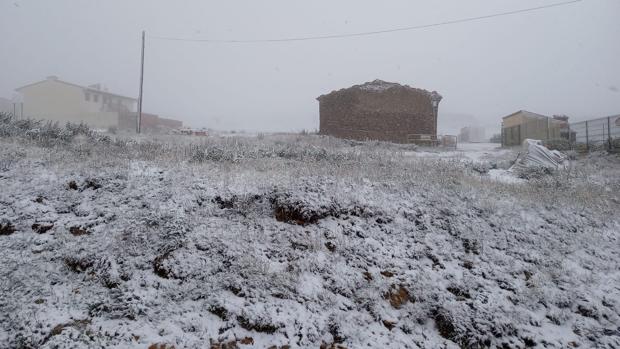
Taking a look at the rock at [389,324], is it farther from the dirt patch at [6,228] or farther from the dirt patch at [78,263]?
the dirt patch at [6,228]

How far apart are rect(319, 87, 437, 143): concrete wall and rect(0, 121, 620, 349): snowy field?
669 inches

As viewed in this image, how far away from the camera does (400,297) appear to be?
14.5 ft

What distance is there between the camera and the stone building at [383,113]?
78.0ft

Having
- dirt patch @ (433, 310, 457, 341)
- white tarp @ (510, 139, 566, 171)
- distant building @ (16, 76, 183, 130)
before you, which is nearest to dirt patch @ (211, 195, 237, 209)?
dirt patch @ (433, 310, 457, 341)

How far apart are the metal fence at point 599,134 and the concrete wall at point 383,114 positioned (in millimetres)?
8672

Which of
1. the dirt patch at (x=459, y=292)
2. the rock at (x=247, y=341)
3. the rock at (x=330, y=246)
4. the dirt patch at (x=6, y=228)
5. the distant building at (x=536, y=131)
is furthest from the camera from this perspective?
the distant building at (x=536, y=131)

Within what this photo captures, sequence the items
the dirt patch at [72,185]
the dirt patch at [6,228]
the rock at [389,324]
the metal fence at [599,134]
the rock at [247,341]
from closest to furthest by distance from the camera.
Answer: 1. the rock at [247,341]
2. the rock at [389,324]
3. the dirt patch at [6,228]
4. the dirt patch at [72,185]
5. the metal fence at [599,134]

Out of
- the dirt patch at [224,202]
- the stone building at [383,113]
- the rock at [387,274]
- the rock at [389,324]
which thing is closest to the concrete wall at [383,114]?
the stone building at [383,113]

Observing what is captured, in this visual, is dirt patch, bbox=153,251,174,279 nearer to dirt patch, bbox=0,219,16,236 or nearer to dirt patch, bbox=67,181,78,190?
dirt patch, bbox=0,219,16,236

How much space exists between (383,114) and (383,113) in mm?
69

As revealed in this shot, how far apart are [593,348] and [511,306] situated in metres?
0.89

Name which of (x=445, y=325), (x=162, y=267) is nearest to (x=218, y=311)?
(x=162, y=267)

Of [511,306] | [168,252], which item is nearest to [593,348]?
[511,306]

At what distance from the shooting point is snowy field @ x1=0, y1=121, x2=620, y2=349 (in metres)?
3.78
